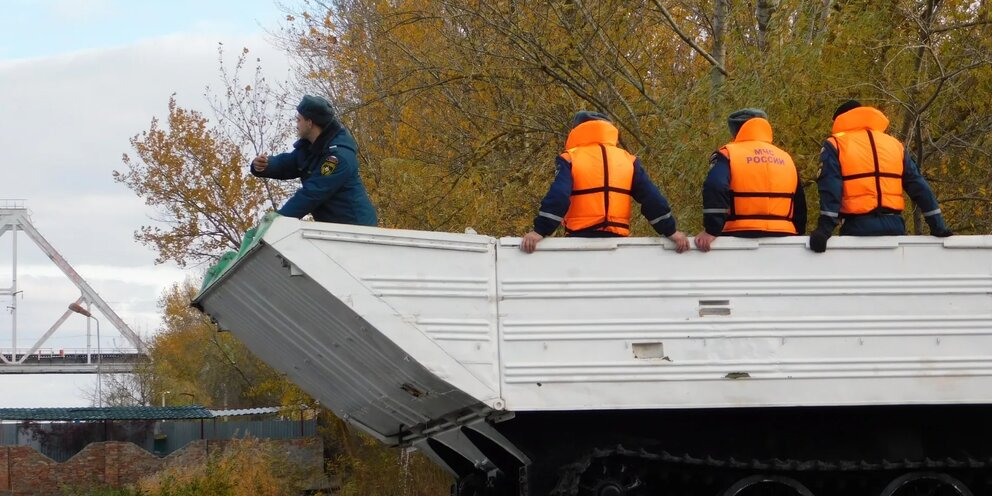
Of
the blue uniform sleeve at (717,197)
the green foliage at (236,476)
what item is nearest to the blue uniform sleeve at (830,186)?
the blue uniform sleeve at (717,197)

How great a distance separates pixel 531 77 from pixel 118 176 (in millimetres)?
20299

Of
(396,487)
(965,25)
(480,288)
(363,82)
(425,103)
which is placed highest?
(363,82)

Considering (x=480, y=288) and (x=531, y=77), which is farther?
(x=531, y=77)

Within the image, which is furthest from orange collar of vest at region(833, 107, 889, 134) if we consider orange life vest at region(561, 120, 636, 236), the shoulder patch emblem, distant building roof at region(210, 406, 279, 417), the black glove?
distant building roof at region(210, 406, 279, 417)

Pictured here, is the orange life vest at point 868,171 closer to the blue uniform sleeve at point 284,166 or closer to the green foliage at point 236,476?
the blue uniform sleeve at point 284,166

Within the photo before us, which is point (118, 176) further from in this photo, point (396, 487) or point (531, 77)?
point (531, 77)

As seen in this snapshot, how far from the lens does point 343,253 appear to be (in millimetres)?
6348

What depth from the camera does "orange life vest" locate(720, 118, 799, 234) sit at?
712cm

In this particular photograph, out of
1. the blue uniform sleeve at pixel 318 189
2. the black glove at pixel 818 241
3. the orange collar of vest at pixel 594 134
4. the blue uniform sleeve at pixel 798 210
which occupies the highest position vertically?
the orange collar of vest at pixel 594 134

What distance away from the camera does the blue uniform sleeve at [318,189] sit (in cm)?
688

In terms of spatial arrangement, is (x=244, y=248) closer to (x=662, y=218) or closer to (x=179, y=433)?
(x=662, y=218)

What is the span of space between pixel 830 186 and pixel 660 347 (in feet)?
4.97

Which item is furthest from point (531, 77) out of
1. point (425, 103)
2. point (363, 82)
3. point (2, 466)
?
point (2, 466)

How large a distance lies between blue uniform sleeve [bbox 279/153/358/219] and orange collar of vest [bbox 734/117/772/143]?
94.8 inches
